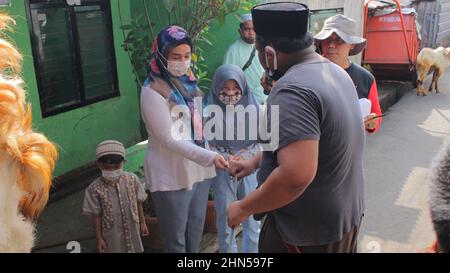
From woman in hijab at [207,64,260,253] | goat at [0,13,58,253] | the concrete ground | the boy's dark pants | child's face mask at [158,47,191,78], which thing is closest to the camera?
goat at [0,13,58,253]

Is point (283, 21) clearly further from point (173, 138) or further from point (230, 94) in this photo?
point (230, 94)

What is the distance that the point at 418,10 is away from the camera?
11773mm

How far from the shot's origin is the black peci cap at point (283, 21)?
1.71 meters

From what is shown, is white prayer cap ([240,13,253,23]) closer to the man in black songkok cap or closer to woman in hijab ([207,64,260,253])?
woman in hijab ([207,64,260,253])

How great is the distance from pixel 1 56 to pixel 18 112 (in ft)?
0.51

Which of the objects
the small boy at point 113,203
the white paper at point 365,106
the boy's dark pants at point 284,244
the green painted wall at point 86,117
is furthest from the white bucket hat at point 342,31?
the green painted wall at point 86,117

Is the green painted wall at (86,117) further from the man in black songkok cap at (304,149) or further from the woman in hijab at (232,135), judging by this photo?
the man in black songkok cap at (304,149)

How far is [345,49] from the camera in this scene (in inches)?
116

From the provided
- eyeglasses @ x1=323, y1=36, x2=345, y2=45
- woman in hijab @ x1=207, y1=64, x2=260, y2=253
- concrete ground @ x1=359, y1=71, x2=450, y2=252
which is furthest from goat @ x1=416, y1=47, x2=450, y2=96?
woman in hijab @ x1=207, y1=64, x2=260, y2=253

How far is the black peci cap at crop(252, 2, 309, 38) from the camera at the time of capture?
171 cm

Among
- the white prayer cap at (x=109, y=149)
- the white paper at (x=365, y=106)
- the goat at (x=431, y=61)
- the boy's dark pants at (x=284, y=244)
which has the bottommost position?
the goat at (x=431, y=61)

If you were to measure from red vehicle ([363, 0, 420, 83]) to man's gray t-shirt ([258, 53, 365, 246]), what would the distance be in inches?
284

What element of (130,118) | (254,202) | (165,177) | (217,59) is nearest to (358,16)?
(217,59)

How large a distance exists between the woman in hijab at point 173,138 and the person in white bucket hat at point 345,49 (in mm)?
992
